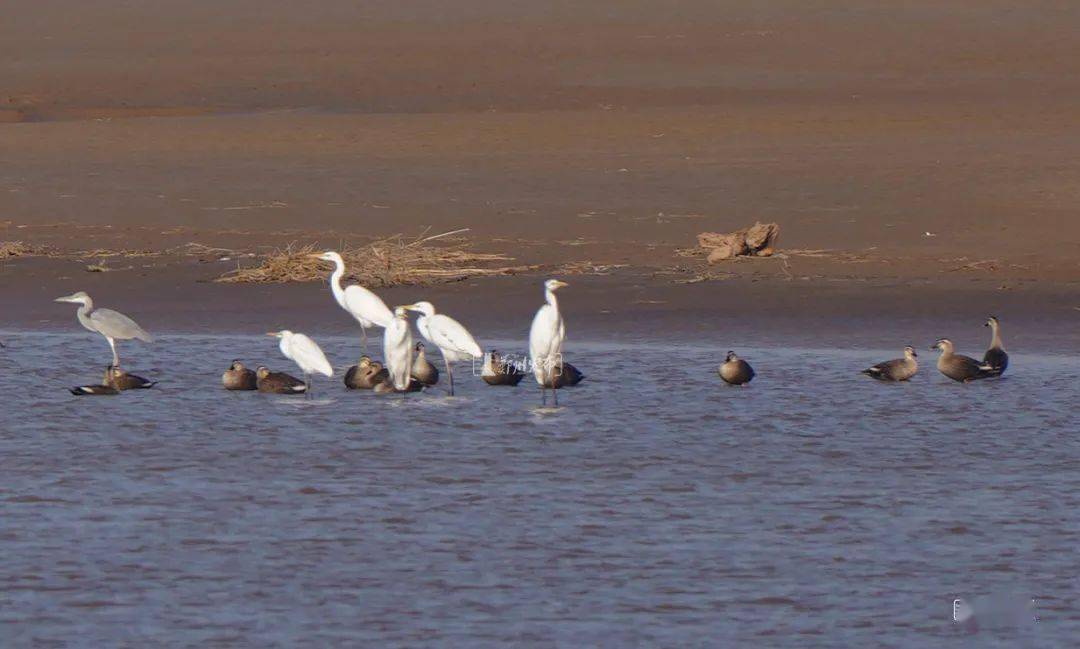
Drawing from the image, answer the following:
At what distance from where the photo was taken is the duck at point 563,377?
11766mm

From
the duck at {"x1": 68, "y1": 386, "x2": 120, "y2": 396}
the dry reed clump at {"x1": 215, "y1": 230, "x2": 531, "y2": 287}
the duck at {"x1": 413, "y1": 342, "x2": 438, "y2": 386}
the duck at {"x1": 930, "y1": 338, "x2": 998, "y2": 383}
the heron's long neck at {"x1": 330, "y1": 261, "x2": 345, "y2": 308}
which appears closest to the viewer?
the duck at {"x1": 68, "y1": 386, "x2": 120, "y2": 396}

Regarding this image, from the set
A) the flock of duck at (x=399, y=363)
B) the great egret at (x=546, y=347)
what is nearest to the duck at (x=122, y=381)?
the flock of duck at (x=399, y=363)

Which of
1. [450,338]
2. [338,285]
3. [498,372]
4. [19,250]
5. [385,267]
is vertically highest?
[19,250]

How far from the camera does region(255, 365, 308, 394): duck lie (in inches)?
475

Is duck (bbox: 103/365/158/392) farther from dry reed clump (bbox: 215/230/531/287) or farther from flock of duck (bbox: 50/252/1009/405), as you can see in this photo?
dry reed clump (bbox: 215/230/531/287)

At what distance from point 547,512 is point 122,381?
429cm

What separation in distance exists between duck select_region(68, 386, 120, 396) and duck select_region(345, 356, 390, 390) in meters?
1.46

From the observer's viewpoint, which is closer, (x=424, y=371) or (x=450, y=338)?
(x=450, y=338)

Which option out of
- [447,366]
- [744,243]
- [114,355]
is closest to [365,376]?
[447,366]

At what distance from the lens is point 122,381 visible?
12.0m

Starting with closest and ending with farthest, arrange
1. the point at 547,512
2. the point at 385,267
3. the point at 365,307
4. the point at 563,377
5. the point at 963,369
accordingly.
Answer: the point at 547,512 → the point at 563,377 → the point at 963,369 → the point at 365,307 → the point at 385,267

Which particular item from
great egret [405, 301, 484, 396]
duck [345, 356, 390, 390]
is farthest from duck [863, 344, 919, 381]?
duck [345, 356, 390, 390]

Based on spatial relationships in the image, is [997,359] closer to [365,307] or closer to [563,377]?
[563,377]

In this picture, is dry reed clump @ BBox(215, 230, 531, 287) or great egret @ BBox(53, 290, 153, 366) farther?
dry reed clump @ BBox(215, 230, 531, 287)
